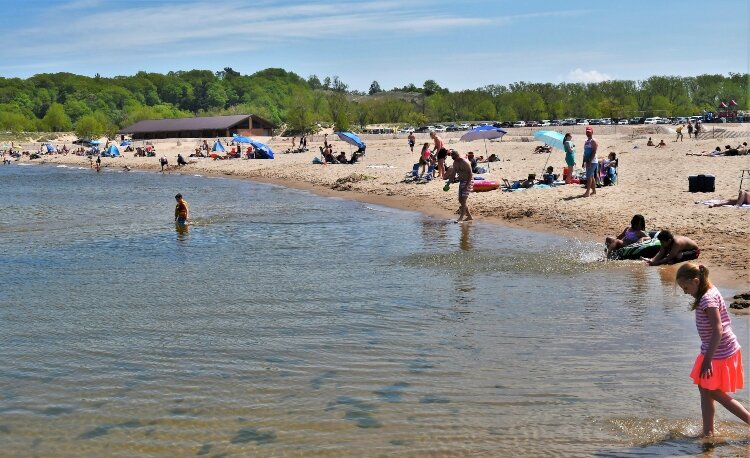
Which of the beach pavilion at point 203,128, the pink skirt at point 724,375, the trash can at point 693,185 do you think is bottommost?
the pink skirt at point 724,375

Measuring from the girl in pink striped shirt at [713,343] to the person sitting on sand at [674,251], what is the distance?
24.2ft

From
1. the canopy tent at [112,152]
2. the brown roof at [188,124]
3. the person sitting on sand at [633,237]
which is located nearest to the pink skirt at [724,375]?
the person sitting on sand at [633,237]

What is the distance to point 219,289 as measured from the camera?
42.1ft

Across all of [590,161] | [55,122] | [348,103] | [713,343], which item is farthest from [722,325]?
[55,122]

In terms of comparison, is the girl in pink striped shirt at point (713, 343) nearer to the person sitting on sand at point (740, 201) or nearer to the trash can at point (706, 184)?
the person sitting on sand at point (740, 201)

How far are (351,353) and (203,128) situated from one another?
8745 centimetres

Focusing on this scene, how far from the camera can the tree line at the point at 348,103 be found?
110438 mm

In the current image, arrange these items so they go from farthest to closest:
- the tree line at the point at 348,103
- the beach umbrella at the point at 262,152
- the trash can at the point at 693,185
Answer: the tree line at the point at 348,103 → the beach umbrella at the point at 262,152 → the trash can at the point at 693,185

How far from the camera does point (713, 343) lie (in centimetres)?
575

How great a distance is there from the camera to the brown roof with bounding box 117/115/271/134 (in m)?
92.6

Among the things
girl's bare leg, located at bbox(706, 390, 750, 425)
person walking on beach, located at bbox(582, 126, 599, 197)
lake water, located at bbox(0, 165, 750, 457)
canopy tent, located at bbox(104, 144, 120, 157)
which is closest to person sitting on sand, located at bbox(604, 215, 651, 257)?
lake water, located at bbox(0, 165, 750, 457)

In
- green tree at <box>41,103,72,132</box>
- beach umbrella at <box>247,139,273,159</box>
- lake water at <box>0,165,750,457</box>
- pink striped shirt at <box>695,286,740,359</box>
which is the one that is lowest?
lake water at <box>0,165,750,457</box>

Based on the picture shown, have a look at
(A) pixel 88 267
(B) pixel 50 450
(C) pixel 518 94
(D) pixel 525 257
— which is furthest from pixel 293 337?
(C) pixel 518 94

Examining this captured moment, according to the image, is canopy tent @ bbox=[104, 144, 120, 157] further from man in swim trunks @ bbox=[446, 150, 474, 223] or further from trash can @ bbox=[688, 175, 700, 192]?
trash can @ bbox=[688, 175, 700, 192]
